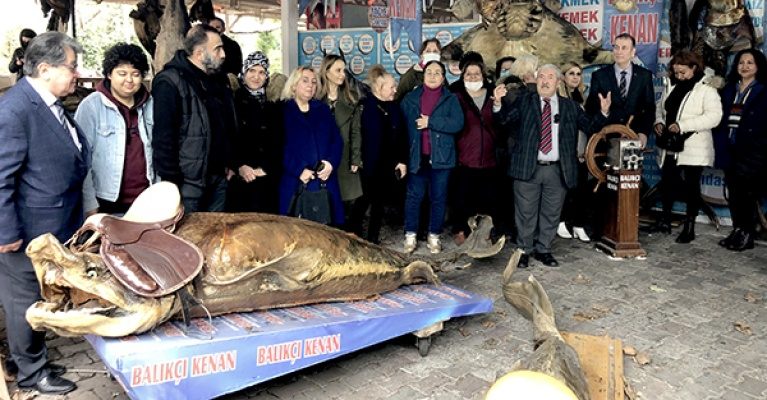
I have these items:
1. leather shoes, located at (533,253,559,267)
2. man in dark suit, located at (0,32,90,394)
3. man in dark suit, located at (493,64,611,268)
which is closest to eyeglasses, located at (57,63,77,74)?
man in dark suit, located at (0,32,90,394)

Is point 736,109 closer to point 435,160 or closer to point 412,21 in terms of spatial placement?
point 435,160

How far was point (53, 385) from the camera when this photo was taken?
3.47m

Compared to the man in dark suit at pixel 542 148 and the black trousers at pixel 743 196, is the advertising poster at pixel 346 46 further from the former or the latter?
the black trousers at pixel 743 196

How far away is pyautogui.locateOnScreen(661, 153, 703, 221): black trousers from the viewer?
6797mm

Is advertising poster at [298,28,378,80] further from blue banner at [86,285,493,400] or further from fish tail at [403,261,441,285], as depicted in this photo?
blue banner at [86,285,493,400]

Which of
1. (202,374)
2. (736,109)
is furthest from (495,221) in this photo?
(202,374)

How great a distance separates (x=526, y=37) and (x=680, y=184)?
261 centimetres

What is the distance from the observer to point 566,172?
5.71m

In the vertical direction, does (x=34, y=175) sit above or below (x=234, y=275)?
above

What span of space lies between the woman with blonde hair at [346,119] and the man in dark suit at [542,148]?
1.29 metres

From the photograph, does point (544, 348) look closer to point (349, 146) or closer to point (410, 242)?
point (349, 146)

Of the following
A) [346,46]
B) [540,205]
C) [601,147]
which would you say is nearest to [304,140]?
[540,205]

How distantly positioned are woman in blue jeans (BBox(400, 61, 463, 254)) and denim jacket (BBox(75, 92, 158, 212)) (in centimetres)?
285

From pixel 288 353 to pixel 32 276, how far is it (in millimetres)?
1410
